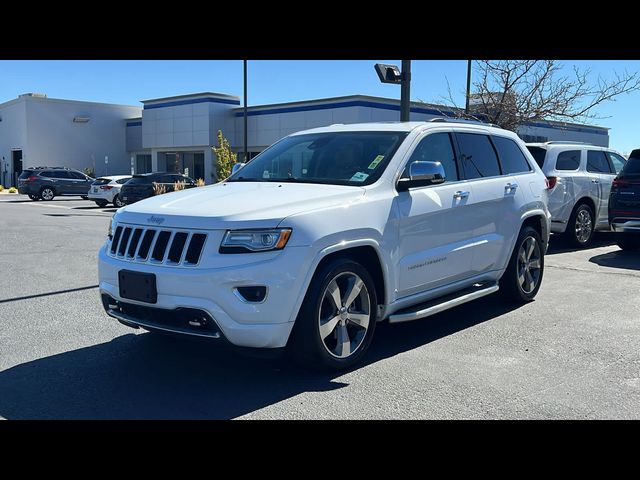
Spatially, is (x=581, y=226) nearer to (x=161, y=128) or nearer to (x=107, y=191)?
(x=107, y=191)

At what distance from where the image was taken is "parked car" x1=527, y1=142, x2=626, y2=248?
11.1 meters

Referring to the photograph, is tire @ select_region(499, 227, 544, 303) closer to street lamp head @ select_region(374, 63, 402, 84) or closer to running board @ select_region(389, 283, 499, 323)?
running board @ select_region(389, 283, 499, 323)

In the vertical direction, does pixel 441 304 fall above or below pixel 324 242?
below

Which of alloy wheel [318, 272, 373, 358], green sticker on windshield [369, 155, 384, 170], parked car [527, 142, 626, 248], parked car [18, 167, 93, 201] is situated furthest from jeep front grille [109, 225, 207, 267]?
parked car [18, 167, 93, 201]

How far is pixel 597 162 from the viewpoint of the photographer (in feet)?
40.4

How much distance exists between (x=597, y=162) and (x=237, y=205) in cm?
968

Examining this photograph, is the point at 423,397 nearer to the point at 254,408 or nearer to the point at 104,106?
the point at 254,408

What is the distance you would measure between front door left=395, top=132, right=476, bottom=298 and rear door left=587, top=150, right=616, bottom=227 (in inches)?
267

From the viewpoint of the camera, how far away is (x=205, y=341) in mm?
4355

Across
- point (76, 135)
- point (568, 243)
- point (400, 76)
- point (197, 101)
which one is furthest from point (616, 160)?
point (76, 135)

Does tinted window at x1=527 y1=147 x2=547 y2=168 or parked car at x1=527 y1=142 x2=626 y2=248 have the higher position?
tinted window at x1=527 y1=147 x2=547 y2=168

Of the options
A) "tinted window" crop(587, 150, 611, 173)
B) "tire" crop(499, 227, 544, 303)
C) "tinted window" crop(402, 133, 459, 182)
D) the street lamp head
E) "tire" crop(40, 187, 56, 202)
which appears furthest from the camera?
"tire" crop(40, 187, 56, 202)
